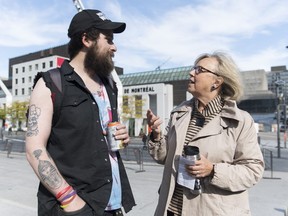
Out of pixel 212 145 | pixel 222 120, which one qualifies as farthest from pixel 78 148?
pixel 222 120

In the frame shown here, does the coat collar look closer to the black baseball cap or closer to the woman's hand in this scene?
the woman's hand

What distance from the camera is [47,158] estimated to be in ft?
6.48

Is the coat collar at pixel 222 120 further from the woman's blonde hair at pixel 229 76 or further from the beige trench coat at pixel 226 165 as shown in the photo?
the woman's blonde hair at pixel 229 76

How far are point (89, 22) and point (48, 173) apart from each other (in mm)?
1087

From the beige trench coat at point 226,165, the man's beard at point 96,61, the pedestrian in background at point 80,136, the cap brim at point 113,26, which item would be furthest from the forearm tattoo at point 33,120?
the beige trench coat at point 226,165

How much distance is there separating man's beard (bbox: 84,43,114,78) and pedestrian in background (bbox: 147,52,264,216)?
72cm

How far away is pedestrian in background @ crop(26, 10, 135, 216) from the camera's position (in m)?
1.96

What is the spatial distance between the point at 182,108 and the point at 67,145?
1.29 metres

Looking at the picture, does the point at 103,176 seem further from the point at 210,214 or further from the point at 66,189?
the point at 210,214

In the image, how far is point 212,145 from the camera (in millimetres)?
2504

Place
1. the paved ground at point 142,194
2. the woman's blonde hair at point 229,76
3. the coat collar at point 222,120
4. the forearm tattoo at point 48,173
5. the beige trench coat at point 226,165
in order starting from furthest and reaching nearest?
the paved ground at point 142,194
the woman's blonde hair at point 229,76
the coat collar at point 222,120
the beige trench coat at point 226,165
the forearm tattoo at point 48,173

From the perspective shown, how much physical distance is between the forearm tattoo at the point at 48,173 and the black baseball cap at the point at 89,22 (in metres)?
0.90

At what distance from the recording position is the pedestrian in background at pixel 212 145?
2.41 metres

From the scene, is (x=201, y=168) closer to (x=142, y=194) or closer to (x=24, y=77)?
(x=142, y=194)
